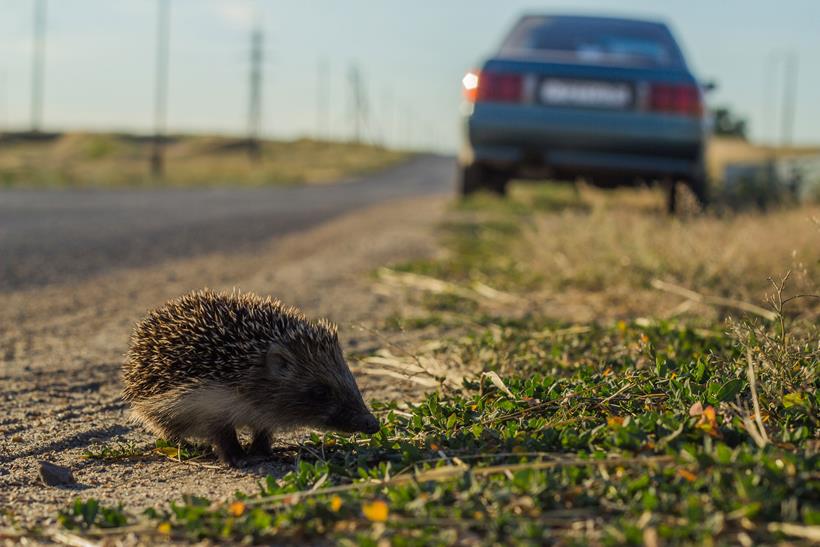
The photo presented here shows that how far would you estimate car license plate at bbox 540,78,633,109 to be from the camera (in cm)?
1024

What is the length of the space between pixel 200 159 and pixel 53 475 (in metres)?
76.0

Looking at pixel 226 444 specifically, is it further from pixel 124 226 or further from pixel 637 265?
pixel 124 226

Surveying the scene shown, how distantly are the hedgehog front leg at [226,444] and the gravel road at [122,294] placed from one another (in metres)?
0.07

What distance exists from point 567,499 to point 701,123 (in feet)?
26.8

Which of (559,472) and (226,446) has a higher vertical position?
(559,472)

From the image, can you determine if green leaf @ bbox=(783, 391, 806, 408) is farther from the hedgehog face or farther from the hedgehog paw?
the hedgehog paw

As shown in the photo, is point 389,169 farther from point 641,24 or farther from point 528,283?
point 528,283

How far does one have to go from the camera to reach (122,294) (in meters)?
8.29

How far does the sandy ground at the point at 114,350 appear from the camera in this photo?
3590 millimetres

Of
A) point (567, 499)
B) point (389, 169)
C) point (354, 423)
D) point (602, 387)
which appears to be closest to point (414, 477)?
point (567, 499)

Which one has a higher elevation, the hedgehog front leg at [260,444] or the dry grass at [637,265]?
the dry grass at [637,265]

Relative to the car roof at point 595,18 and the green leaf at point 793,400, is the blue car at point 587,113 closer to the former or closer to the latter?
the car roof at point 595,18

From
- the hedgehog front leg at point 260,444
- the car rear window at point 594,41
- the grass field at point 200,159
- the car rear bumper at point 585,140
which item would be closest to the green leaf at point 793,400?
the hedgehog front leg at point 260,444

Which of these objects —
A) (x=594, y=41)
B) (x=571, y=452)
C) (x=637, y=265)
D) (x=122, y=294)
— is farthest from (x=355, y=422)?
(x=594, y=41)
